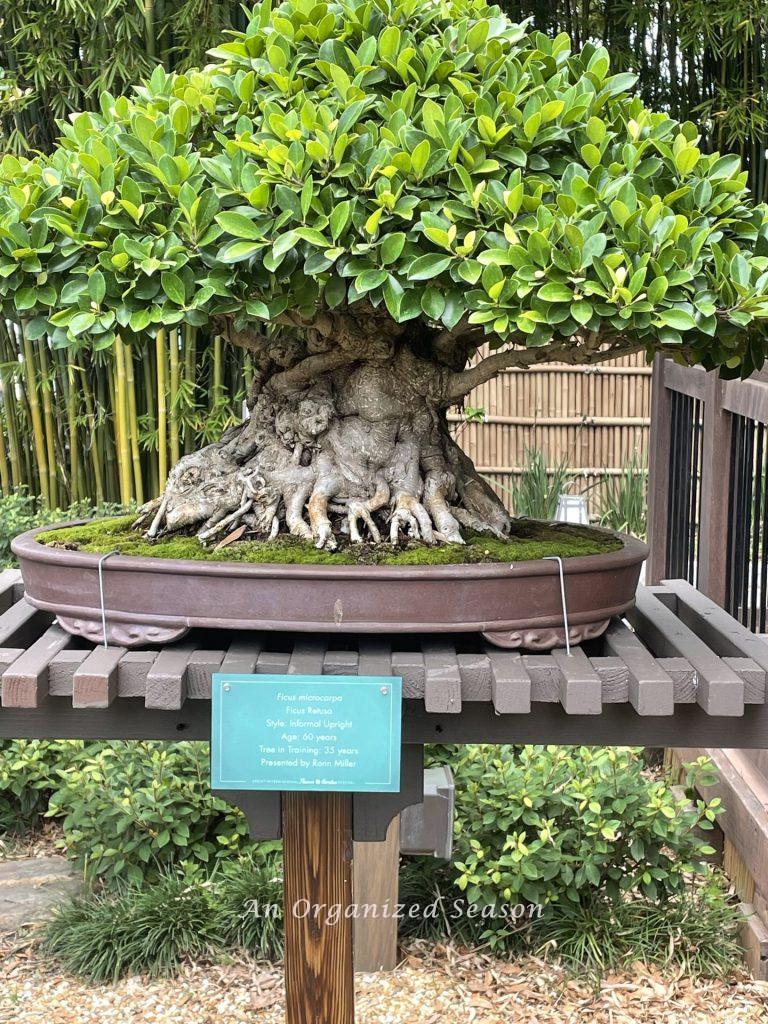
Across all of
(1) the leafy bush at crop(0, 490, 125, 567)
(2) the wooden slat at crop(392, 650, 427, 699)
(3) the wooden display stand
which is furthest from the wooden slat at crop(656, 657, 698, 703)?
(1) the leafy bush at crop(0, 490, 125, 567)

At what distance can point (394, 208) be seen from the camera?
896 millimetres

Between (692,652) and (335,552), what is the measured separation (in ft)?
1.25

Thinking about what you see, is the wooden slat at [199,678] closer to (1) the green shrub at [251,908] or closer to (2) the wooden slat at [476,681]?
(2) the wooden slat at [476,681]

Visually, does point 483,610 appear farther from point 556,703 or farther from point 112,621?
point 112,621

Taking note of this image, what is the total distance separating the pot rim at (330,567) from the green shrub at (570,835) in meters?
1.14

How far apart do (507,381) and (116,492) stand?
229 cm

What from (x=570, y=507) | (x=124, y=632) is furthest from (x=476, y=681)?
(x=570, y=507)

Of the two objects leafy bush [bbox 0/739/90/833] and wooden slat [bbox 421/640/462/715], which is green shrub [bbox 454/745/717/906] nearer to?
leafy bush [bbox 0/739/90/833]

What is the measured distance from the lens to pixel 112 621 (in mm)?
1017

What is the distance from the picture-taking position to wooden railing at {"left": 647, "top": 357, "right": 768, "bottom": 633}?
193 cm

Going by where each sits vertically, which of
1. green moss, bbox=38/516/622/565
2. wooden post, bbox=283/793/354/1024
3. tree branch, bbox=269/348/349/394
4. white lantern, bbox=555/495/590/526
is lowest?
white lantern, bbox=555/495/590/526

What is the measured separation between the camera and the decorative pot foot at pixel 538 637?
3.25ft

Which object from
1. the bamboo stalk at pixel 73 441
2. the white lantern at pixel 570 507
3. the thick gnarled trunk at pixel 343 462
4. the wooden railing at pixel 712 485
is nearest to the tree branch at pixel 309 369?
the thick gnarled trunk at pixel 343 462

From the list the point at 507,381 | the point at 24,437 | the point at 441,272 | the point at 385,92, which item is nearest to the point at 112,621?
the point at 441,272
